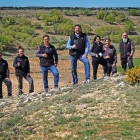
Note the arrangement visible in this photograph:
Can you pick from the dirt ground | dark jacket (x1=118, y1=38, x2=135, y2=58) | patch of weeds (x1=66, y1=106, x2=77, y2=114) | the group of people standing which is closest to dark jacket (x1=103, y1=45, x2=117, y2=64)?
the group of people standing

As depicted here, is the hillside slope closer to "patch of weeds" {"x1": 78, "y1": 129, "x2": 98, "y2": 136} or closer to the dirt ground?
"patch of weeds" {"x1": 78, "y1": 129, "x2": 98, "y2": 136}

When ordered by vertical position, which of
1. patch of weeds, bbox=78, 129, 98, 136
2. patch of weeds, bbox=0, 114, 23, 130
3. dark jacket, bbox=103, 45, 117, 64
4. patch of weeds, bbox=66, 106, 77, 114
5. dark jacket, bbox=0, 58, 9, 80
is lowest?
patch of weeds, bbox=0, 114, 23, 130

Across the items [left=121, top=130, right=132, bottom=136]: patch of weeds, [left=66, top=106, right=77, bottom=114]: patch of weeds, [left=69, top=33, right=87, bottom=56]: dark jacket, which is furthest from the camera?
[left=69, top=33, right=87, bottom=56]: dark jacket

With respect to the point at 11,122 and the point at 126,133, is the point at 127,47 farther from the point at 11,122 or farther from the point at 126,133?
the point at 11,122

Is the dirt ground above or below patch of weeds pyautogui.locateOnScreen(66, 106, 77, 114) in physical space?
below

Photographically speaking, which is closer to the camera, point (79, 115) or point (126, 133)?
point (126, 133)

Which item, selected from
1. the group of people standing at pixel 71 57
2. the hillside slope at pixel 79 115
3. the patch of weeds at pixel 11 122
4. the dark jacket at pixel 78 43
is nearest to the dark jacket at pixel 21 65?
the group of people standing at pixel 71 57

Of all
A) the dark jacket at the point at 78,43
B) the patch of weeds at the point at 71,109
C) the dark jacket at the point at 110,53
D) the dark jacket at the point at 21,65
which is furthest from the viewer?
the dark jacket at the point at 110,53

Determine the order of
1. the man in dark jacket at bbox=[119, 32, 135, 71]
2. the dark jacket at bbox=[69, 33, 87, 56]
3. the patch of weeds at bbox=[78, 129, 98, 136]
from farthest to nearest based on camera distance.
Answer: the man in dark jacket at bbox=[119, 32, 135, 71] < the dark jacket at bbox=[69, 33, 87, 56] < the patch of weeds at bbox=[78, 129, 98, 136]

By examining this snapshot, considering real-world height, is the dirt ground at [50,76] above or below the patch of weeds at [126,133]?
below

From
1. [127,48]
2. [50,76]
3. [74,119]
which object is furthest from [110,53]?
[50,76]

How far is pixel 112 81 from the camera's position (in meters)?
8.46

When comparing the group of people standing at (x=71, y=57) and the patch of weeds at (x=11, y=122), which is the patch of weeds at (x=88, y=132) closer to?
the patch of weeds at (x=11, y=122)

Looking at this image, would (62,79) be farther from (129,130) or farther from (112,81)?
(129,130)
